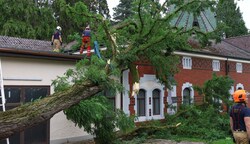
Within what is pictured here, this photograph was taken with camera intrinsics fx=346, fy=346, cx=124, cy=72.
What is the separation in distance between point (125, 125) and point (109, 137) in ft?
2.37

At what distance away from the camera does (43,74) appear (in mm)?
12898

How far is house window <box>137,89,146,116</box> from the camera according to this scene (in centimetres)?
1769

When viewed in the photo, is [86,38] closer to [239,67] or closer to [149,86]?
[149,86]

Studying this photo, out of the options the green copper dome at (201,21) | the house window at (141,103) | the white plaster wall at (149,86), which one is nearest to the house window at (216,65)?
the white plaster wall at (149,86)

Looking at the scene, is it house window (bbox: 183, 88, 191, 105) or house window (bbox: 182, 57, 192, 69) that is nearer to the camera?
house window (bbox: 183, 88, 191, 105)

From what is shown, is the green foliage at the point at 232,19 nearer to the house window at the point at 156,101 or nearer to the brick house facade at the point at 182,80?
the brick house facade at the point at 182,80

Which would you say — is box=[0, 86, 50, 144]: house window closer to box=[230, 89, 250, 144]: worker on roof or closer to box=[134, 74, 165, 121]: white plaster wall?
box=[134, 74, 165, 121]: white plaster wall

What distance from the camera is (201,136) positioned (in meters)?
14.7

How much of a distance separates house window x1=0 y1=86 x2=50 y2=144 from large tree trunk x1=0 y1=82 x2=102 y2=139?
14.6 feet

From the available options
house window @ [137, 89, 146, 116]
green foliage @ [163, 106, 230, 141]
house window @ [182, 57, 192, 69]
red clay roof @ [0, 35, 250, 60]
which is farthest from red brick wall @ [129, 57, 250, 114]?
green foliage @ [163, 106, 230, 141]

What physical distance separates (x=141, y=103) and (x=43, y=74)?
6.53 m

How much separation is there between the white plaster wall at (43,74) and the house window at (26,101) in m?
0.20

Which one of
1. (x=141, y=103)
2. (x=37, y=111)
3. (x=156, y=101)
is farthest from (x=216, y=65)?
(x=37, y=111)

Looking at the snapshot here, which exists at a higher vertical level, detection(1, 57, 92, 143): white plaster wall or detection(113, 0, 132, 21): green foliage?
detection(113, 0, 132, 21): green foliage
